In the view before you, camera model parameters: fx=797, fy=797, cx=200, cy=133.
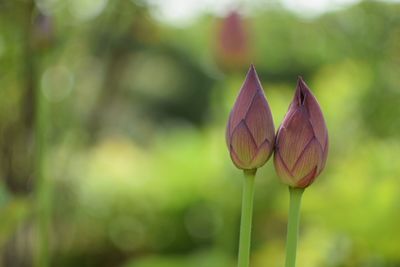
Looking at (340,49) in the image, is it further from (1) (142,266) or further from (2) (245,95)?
(2) (245,95)

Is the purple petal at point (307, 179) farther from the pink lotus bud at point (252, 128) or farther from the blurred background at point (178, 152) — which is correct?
the blurred background at point (178, 152)

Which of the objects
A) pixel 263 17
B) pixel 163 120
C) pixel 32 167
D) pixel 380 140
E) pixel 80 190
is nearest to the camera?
pixel 32 167

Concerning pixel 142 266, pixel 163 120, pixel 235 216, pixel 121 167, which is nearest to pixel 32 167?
pixel 142 266

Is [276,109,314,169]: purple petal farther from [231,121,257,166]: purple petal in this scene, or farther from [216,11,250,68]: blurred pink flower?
[216,11,250,68]: blurred pink flower

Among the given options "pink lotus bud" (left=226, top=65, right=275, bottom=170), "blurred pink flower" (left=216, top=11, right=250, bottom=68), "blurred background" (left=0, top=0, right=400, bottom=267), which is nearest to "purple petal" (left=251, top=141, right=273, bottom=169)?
"pink lotus bud" (left=226, top=65, right=275, bottom=170)

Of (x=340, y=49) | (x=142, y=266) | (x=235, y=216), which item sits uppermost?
(x=340, y=49)

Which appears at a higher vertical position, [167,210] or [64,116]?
[64,116]
